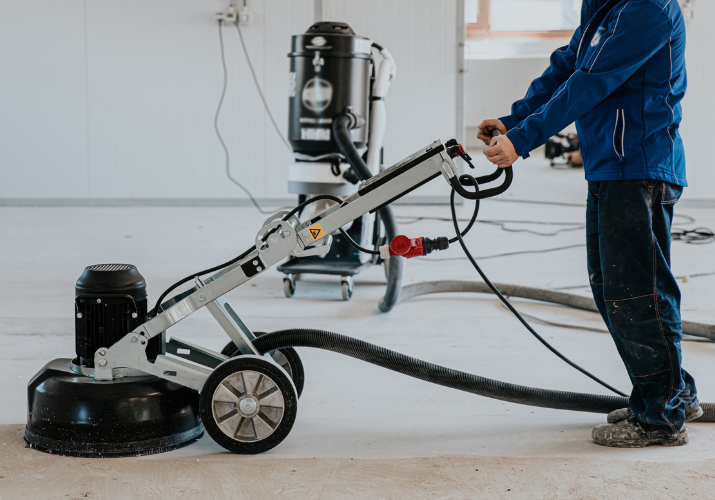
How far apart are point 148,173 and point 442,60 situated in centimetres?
302

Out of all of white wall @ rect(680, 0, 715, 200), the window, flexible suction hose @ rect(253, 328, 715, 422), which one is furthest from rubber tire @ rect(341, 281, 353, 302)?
the window

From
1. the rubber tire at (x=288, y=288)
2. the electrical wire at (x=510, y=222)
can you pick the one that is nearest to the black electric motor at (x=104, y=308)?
the rubber tire at (x=288, y=288)

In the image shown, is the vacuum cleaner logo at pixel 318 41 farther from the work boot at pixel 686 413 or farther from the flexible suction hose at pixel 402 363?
the work boot at pixel 686 413

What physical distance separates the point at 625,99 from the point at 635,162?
14 cm

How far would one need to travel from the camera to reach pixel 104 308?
176 centimetres

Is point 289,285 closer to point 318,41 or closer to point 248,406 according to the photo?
point 318,41

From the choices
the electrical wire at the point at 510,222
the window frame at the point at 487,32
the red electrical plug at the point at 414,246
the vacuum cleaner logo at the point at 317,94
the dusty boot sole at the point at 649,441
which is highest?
the window frame at the point at 487,32

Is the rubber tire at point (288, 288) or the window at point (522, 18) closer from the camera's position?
the rubber tire at point (288, 288)

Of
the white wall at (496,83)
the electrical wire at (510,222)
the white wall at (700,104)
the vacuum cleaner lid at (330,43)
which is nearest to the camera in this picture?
the vacuum cleaner lid at (330,43)

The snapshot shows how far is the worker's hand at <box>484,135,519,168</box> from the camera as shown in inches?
63.9

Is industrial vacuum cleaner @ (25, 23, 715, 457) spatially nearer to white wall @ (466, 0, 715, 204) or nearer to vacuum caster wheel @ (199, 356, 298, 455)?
vacuum caster wheel @ (199, 356, 298, 455)

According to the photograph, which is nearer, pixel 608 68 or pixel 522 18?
pixel 608 68

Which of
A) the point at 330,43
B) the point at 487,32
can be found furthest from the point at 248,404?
the point at 487,32

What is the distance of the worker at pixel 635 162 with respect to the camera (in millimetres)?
1629
